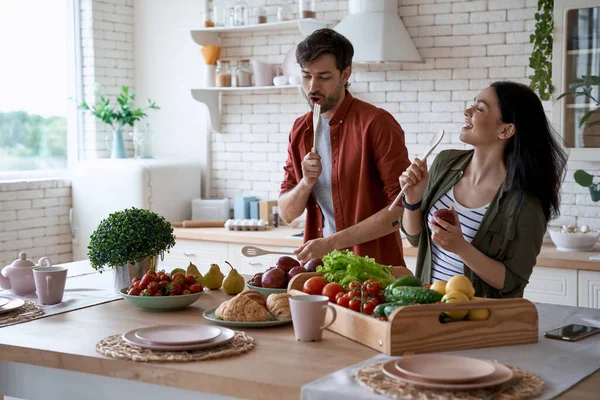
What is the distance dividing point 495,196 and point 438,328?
90 cm

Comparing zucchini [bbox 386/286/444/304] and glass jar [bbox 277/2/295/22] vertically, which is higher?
glass jar [bbox 277/2/295/22]

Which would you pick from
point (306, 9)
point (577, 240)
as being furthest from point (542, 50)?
point (306, 9)

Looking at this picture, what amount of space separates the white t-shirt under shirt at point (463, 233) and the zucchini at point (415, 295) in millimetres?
691

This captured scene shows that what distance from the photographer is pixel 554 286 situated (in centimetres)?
430

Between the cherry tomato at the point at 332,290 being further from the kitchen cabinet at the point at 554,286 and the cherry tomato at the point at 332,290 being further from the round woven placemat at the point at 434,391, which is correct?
the kitchen cabinet at the point at 554,286

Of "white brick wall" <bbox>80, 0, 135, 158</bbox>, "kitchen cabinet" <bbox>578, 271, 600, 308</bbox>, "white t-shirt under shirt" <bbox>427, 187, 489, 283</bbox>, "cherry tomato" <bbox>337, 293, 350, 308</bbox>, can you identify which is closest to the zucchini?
"cherry tomato" <bbox>337, 293, 350, 308</bbox>

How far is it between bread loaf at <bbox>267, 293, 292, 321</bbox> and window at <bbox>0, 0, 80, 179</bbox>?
146 inches

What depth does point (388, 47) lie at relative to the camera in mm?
4973

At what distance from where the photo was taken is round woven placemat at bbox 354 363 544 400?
5.56 ft

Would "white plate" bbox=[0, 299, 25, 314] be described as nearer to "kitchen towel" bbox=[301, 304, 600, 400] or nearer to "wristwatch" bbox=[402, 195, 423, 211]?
Result: "kitchen towel" bbox=[301, 304, 600, 400]

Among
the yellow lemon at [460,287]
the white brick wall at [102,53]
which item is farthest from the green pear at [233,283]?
the white brick wall at [102,53]

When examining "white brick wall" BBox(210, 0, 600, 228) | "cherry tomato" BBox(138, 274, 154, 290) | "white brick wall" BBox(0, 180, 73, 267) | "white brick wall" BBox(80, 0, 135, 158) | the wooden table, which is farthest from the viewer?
"white brick wall" BBox(80, 0, 135, 158)

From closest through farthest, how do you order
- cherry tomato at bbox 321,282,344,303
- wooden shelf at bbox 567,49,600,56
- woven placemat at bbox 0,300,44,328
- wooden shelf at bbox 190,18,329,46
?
cherry tomato at bbox 321,282,344,303 < woven placemat at bbox 0,300,44,328 < wooden shelf at bbox 567,49,600,56 < wooden shelf at bbox 190,18,329,46

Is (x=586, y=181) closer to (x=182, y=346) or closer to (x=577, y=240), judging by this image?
(x=577, y=240)
